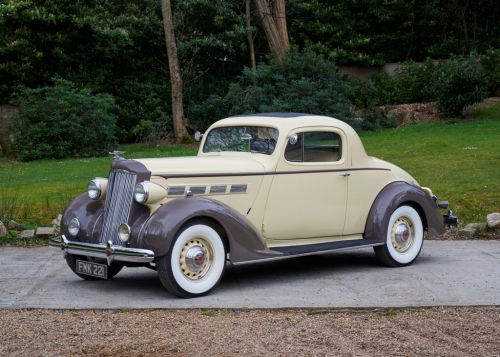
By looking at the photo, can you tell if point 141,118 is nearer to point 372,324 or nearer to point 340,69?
point 340,69

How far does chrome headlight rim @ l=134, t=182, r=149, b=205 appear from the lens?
679 cm

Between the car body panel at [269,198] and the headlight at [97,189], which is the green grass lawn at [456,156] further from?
the headlight at [97,189]

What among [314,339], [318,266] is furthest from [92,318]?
[318,266]

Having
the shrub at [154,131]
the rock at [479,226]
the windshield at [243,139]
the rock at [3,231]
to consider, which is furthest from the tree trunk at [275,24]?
the windshield at [243,139]

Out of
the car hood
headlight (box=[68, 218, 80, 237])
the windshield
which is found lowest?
headlight (box=[68, 218, 80, 237])

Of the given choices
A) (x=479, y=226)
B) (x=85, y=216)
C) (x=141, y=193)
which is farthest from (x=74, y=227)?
(x=479, y=226)

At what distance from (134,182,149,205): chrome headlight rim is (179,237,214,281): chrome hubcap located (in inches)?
22.1

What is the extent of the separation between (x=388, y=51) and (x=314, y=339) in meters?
23.9

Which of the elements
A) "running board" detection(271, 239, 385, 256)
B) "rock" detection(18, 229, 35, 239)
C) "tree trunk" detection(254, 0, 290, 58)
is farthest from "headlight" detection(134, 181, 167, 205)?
"tree trunk" detection(254, 0, 290, 58)

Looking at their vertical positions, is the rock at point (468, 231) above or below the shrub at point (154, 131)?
below

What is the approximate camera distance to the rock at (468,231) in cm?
1014

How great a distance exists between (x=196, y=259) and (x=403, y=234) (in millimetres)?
2686

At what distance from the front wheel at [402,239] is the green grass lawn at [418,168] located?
2.45 metres

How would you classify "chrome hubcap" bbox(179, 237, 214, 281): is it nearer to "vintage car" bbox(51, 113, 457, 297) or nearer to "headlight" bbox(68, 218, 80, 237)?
"vintage car" bbox(51, 113, 457, 297)
